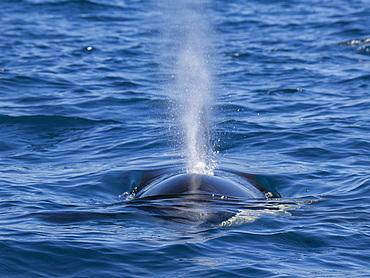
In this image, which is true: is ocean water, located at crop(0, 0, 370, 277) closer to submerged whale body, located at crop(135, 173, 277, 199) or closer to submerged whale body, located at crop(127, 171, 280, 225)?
submerged whale body, located at crop(127, 171, 280, 225)

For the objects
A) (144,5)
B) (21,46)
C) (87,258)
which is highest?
(144,5)

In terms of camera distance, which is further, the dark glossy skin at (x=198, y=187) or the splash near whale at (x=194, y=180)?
the dark glossy skin at (x=198, y=187)

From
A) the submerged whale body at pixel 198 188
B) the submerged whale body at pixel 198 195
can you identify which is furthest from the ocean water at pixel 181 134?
the submerged whale body at pixel 198 188

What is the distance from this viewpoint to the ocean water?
6.66 meters

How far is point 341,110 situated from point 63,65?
8289mm

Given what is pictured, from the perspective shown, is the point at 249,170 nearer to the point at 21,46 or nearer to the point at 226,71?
the point at 226,71

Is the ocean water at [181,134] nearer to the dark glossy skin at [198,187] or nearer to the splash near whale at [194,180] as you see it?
the splash near whale at [194,180]

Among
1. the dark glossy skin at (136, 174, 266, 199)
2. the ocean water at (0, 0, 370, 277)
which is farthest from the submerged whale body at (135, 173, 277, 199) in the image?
the ocean water at (0, 0, 370, 277)

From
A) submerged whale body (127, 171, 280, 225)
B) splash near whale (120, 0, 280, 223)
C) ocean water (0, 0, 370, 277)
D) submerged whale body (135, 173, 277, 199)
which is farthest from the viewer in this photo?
submerged whale body (135, 173, 277, 199)

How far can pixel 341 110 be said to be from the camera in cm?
1437

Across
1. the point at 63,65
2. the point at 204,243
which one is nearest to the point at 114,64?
the point at 63,65

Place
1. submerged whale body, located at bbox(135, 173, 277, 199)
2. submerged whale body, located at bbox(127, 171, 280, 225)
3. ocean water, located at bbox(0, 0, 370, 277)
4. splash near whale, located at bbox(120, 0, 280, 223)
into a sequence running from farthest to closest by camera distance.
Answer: submerged whale body, located at bbox(135, 173, 277, 199)
splash near whale, located at bbox(120, 0, 280, 223)
submerged whale body, located at bbox(127, 171, 280, 225)
ocean water, located at bbox(0, 0, 370, 277)

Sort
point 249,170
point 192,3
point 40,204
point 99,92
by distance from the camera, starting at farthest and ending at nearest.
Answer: point 192,3 < point 99,92 < point 249,170 < point 40,204

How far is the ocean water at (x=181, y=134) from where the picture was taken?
6.66m
